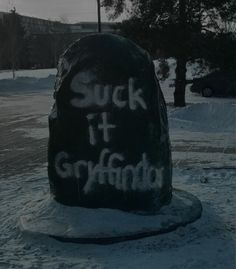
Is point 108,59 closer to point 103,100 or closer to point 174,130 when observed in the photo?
point 103,100

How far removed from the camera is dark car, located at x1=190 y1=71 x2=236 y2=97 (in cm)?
2342

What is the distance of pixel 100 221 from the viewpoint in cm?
534

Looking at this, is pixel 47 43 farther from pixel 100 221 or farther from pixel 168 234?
pixel 168 234

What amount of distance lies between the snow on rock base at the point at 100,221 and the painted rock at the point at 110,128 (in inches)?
5.3

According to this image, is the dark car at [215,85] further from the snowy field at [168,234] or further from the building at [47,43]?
the building at [47,43]

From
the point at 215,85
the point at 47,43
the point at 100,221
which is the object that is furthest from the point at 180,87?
the point at 47,43

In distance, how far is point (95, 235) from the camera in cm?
509

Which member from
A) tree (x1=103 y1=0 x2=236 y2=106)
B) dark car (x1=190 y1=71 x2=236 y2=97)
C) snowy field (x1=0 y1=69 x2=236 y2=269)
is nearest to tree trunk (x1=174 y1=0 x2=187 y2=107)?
tree (x1=103 y1=0 x2=236 y2=106)

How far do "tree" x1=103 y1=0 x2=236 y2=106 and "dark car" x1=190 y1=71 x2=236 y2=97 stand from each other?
269 inches

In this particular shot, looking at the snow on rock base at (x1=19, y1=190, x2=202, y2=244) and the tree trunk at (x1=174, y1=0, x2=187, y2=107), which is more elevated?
the tree trunk at (x1=174, y1=0, x2=187, y2=107)

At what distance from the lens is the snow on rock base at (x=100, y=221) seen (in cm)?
511

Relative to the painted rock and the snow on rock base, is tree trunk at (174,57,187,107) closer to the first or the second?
the snow on rock base

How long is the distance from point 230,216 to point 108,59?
1.99 metres

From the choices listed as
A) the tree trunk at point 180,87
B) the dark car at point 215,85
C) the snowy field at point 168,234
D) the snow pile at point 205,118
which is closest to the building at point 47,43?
the dark car at point 215,85
